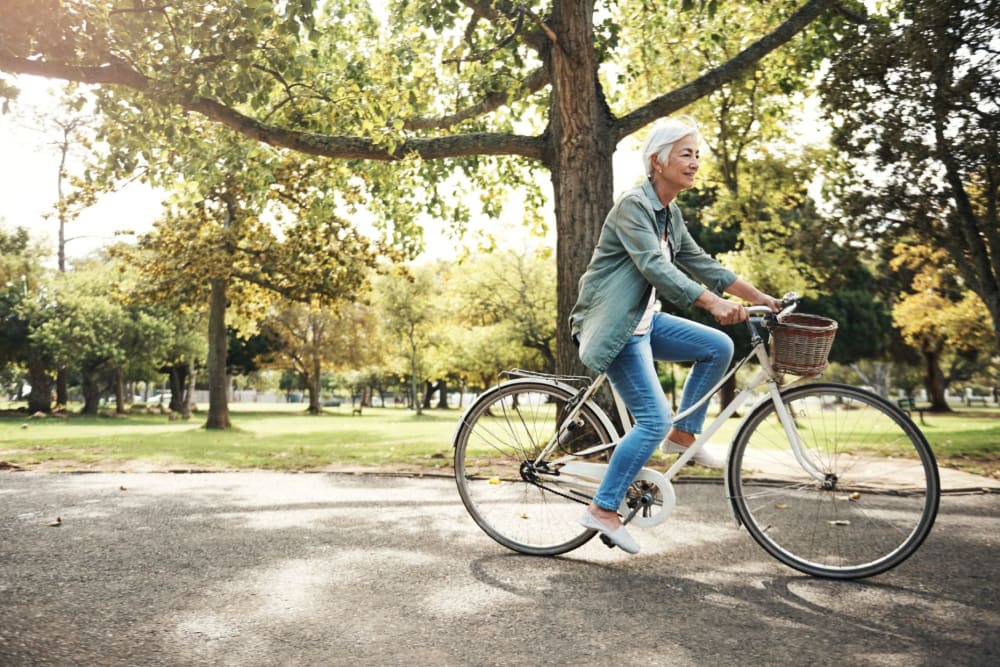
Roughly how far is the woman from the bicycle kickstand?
34 millimetres

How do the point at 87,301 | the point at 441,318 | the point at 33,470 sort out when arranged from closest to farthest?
the point at 33,470 → the point at 87,301 → the point at 441,318

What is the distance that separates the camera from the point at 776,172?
20.6 meters

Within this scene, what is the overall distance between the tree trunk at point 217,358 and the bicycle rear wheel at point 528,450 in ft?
61.5

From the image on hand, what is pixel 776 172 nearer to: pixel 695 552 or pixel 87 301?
pixel 695 552

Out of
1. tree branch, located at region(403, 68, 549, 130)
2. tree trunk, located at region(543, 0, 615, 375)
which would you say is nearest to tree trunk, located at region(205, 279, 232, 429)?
tree branch, located at region(403, 68, 549, 130)

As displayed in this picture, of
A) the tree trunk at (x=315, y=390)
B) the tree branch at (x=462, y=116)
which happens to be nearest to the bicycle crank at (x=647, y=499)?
the tree branch at (x=462, y=116)

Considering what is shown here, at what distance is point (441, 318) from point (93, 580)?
40.3 m

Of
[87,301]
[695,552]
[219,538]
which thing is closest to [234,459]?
[219,538]

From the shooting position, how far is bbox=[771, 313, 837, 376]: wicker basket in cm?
339

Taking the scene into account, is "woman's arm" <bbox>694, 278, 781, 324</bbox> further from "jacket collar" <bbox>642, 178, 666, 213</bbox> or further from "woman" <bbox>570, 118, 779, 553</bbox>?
"jacket collar" <bbox>642, 178, 666, 213</bbox>

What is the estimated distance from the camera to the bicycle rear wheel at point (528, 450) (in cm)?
405

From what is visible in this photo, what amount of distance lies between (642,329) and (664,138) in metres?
0.96

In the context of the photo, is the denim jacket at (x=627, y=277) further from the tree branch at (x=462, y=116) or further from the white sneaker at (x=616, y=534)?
the tree branch at (x=462, y=116)

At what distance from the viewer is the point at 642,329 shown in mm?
3732
